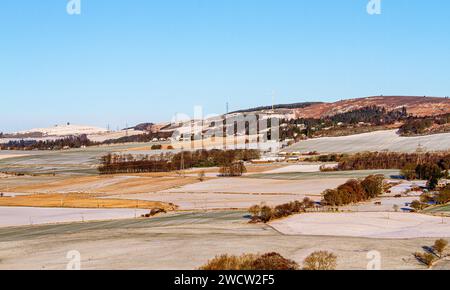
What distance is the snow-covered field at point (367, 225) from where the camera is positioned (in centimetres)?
4181

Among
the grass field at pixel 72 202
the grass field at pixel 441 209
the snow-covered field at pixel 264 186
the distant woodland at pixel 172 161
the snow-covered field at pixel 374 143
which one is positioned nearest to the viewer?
the grass field at pixel 441 209

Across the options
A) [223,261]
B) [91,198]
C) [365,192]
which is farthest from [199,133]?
[223,261]

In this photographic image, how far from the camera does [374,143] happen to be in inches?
5187

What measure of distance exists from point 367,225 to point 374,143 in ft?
293

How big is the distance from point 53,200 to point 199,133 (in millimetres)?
122676

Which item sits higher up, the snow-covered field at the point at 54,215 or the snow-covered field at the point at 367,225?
the snow-covered field at the point at 367,225

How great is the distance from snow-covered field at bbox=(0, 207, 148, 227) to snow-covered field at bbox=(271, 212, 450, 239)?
1824 centimetres

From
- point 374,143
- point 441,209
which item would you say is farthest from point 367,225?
point 374,143

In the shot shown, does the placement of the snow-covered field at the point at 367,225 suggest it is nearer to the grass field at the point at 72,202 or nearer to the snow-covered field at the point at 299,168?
the grass field at the point at 72,202

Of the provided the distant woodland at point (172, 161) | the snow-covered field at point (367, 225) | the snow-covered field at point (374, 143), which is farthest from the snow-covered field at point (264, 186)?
the snow-covered field at point (374, 143)

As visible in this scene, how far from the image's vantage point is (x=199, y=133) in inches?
7736

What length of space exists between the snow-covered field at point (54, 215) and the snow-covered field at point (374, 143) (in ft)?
227

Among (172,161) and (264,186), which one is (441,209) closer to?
(264,186)
